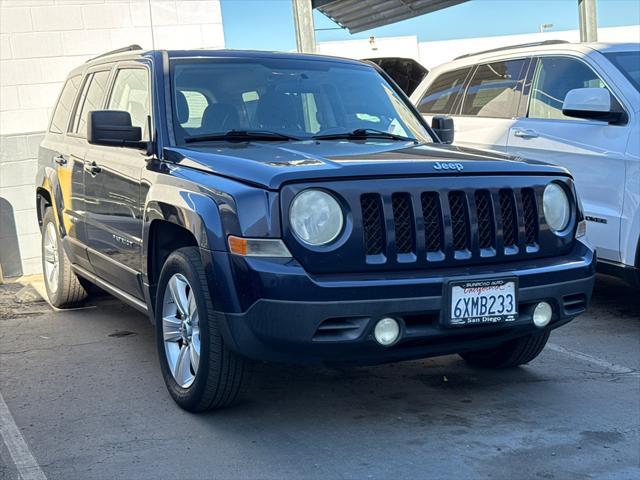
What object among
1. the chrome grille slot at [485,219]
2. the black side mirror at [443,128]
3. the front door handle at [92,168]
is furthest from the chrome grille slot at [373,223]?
the front door handle at [92,168]

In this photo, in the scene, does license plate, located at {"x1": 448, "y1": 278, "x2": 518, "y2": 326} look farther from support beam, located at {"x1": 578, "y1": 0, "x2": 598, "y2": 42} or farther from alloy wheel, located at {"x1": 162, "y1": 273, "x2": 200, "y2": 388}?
support beam, located at {"x1": 578, "y1": 0, "x2": 598, "y2": 42}

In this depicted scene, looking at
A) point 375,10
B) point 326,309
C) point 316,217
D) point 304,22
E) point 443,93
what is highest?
point 375,10

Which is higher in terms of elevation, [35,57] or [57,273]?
[35,57]

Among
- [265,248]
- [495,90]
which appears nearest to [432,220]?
[265,248]

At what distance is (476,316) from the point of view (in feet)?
12.8

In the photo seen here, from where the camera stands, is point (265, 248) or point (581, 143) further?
point (581, 143)

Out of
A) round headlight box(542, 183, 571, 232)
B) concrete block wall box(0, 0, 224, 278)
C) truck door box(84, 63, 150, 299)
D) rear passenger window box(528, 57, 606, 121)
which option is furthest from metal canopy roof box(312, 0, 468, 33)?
round headlight box(542, 183, 571, 232)

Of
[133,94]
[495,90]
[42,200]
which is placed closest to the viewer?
[133,94]

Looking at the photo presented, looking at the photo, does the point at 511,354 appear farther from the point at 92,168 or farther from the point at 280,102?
the point at 92,168

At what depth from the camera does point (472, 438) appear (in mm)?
3973

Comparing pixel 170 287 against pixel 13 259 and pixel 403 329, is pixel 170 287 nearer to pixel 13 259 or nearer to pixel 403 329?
pixel 403 329

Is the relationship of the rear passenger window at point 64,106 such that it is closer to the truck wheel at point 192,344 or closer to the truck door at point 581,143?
the truck wheel at point 192,344

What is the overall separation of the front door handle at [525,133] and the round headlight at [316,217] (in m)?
3.41

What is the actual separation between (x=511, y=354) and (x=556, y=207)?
1005 mm
